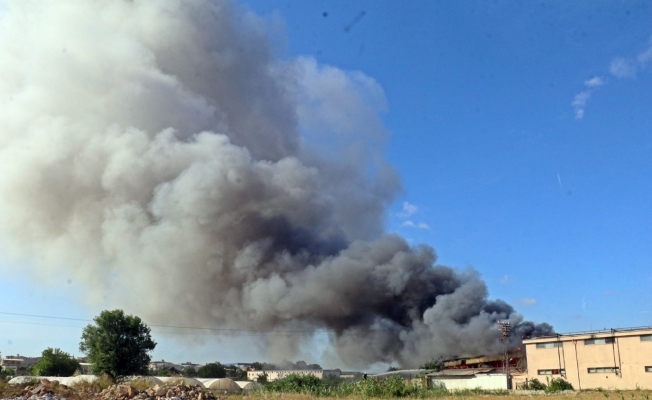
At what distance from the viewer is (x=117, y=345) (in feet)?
188

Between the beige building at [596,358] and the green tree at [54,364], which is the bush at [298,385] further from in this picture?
the green tree at [54,364]

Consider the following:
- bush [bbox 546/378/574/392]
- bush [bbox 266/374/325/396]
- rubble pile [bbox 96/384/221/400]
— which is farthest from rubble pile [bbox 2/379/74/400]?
bush [bbox 546/378/574/392]

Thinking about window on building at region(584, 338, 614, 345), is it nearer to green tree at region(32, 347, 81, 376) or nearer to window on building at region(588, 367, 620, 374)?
window on building at region(588, 367, 620, 374)

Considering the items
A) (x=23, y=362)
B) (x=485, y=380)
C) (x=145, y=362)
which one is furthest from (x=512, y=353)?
(x=23, y=362)

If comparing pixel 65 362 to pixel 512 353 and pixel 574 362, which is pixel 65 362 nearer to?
pixel 512 353

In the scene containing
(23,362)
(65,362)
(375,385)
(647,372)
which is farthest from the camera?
(23,362)

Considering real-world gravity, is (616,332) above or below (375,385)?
above

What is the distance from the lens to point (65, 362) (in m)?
74.4

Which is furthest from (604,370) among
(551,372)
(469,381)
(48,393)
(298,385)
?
(48,393)

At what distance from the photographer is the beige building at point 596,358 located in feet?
128

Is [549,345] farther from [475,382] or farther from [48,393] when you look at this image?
[48,393]

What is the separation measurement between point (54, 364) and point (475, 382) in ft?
191

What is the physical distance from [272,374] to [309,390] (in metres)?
50.1

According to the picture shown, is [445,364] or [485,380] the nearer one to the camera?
[485,380]
